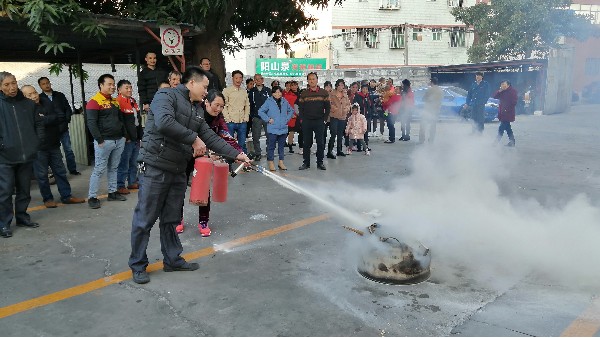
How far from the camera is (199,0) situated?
26.6 ft

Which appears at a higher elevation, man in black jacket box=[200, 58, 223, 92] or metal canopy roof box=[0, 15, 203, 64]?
metal canopy roof box=[0, 15, 203, 64]

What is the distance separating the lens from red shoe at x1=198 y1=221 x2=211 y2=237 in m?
5.34

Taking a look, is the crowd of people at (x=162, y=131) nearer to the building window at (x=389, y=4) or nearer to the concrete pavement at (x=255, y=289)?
the concrete pavement at (x=255, y=289)

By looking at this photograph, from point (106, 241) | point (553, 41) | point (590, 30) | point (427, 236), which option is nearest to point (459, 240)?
point (427, 236)

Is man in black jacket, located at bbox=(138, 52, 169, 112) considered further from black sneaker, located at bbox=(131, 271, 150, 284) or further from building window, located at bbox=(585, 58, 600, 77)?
building window, located at bbox=(585, 58, 600, 77)

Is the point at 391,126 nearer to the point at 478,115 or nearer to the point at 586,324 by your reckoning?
the point at 478,115

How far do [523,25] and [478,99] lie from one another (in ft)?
59.6

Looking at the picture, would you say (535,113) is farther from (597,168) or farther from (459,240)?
(459,240)

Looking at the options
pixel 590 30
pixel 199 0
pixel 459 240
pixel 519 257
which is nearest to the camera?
pixel 519 257

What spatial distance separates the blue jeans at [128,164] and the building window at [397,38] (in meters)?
32.8

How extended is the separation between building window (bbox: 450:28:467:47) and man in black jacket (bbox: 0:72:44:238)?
122 feet

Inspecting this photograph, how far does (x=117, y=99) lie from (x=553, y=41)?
2825 centimetres

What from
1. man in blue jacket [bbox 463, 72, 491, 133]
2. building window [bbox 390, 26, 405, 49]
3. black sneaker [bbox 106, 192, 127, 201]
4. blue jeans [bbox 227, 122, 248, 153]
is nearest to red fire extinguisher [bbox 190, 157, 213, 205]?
black sneaker [bbox 106, 192, 127, 201]

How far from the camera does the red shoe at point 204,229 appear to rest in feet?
17.5
